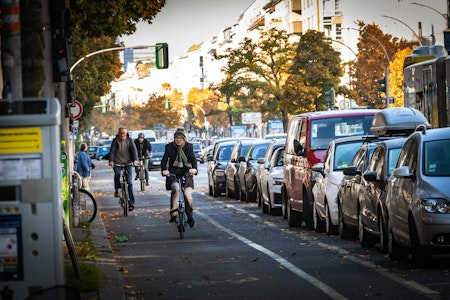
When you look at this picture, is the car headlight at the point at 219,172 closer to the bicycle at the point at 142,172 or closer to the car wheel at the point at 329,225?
the bicycle at the point at 142,172

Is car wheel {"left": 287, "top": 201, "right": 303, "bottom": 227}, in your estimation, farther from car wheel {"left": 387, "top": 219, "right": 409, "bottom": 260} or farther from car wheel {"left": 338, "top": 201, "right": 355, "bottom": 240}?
car wheel {"left": 387, "top": 219, "right": 409, "bottom": 260}

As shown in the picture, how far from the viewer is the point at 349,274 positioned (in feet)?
51.6

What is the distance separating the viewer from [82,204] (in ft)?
91.4

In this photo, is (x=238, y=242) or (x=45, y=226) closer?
(x=45, y=226)

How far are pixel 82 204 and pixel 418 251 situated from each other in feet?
42.3

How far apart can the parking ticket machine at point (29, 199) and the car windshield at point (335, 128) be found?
16982 millimetres

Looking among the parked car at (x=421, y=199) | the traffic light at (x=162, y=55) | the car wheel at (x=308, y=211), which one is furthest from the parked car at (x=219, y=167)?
the parked car at (x=421, y=199)

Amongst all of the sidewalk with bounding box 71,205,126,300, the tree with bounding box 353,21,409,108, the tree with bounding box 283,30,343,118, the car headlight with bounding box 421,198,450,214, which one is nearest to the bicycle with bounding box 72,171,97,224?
the sidewalk with bounding box 71,205,126,300

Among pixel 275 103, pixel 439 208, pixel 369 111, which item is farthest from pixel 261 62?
pixel 439 208

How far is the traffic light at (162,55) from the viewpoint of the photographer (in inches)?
2125

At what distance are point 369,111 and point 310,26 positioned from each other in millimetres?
114749

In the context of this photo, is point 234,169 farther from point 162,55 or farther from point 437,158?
point 437,158

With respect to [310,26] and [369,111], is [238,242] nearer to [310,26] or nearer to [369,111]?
[369,111]

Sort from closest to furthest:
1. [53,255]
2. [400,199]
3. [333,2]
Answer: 1. [53,255]
2. [400,199]
3. [333,2]
